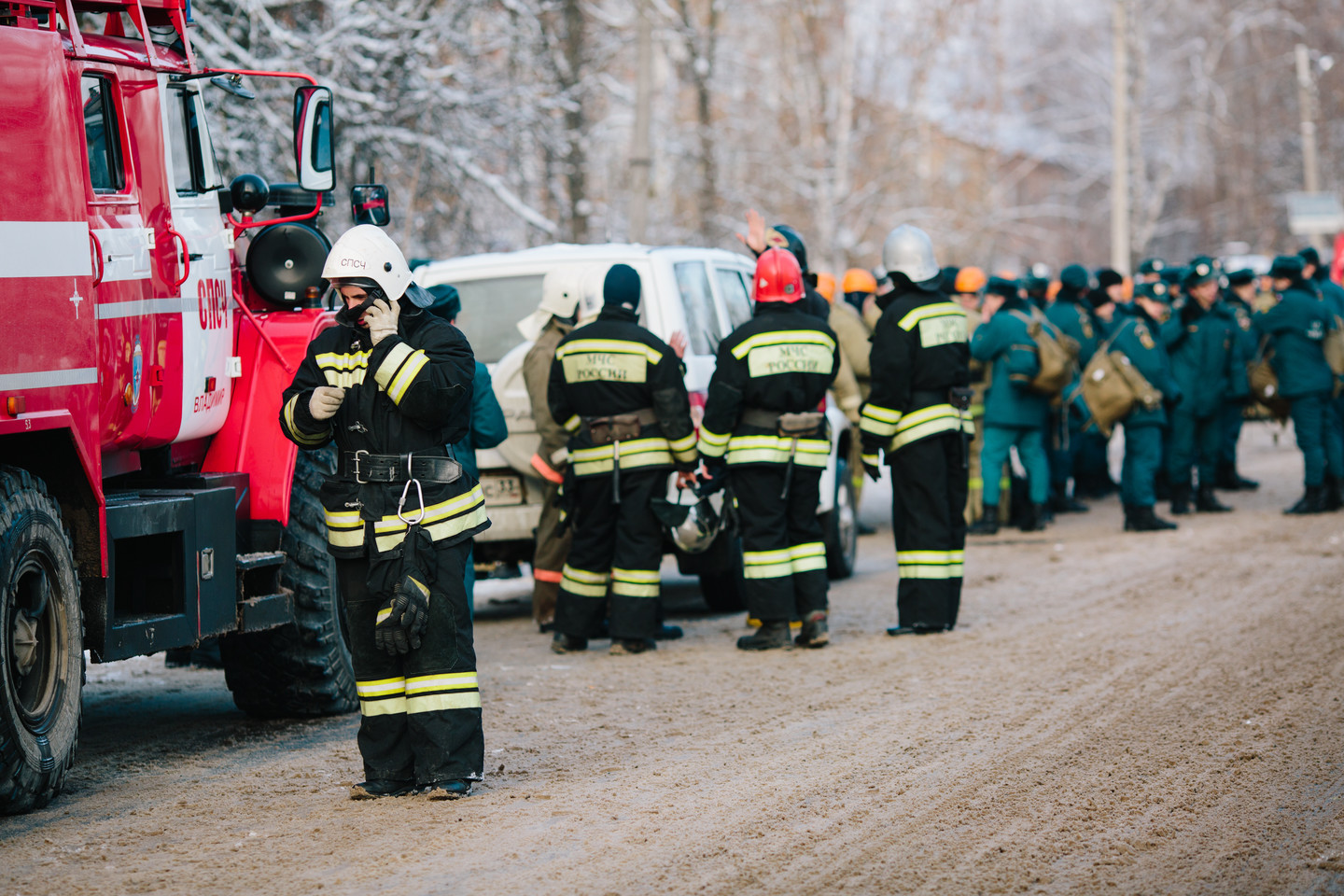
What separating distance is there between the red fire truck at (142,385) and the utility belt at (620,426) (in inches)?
68.7

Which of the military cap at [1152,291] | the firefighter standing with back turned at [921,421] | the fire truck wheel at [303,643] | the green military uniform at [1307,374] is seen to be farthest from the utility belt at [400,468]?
the green military uniform at [1307,374]

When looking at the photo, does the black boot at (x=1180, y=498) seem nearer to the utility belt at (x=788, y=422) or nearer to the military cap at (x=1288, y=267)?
the military cap at (x=1288, y=267)

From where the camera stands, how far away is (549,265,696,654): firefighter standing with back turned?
324 inches

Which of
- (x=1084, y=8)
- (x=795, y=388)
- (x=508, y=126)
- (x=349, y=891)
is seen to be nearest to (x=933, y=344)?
(x=795, y=388)

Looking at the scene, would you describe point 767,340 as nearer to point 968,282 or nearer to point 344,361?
point 344,361

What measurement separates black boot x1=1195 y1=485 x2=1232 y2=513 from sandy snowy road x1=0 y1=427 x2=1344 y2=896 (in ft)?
16.1

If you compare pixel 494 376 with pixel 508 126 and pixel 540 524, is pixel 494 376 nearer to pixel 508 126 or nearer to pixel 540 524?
pixel 540 524

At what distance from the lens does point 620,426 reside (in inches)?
325

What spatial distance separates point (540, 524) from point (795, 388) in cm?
174

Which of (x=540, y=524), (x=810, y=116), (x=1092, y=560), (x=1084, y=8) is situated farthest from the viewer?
(x=1084, y=8)

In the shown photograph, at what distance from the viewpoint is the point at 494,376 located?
29.9ft

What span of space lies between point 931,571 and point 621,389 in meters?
2.10

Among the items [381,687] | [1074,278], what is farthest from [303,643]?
[1074,278]

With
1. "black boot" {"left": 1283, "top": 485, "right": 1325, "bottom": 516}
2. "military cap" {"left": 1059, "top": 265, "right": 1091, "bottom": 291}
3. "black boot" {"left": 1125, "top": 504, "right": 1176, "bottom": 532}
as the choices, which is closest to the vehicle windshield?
"black boot" {"left": 1125, "top": 504, "right": 1176, "bottom": 532}
